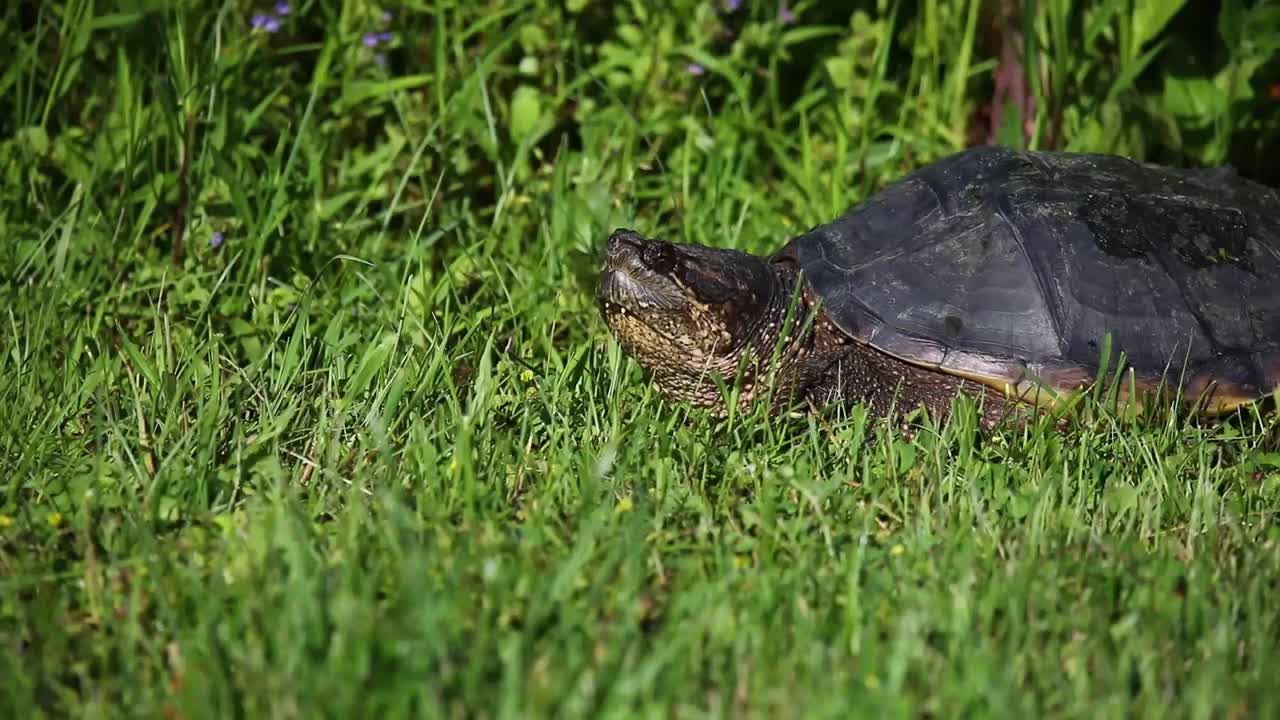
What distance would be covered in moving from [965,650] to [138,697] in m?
1.21

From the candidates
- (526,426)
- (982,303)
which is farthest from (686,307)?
(982,303)

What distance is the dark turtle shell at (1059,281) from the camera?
10.4 ft

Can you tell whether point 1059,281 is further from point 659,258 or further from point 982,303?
point 659,258

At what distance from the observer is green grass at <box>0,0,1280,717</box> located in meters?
1.96

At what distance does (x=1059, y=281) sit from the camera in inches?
127

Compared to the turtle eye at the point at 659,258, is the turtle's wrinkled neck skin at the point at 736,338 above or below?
below

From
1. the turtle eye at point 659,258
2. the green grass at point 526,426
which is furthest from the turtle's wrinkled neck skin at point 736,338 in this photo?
the green grass at point 526,426

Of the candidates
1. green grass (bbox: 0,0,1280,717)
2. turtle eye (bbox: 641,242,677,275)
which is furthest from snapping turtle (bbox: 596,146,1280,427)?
green grass (bbox: 0,0,1280,717)

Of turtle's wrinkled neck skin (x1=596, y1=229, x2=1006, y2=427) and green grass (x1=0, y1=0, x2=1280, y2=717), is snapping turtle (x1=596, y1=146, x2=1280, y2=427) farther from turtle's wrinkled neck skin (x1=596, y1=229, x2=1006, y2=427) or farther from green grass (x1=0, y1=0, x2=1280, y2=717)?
green grass (x1=0, y1=0, x2=1280, y2=717)

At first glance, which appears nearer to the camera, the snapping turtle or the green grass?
the green grass

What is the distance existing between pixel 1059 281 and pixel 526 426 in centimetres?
135

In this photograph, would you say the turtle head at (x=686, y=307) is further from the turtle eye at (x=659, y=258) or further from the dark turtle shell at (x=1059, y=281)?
the dark turtle shell at (x=1059, y=281)

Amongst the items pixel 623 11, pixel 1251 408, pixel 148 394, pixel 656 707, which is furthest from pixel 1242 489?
pixel 623 11

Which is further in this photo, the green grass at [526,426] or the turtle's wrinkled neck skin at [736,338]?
the turtle's wrinkled neck skin at [736,338]
